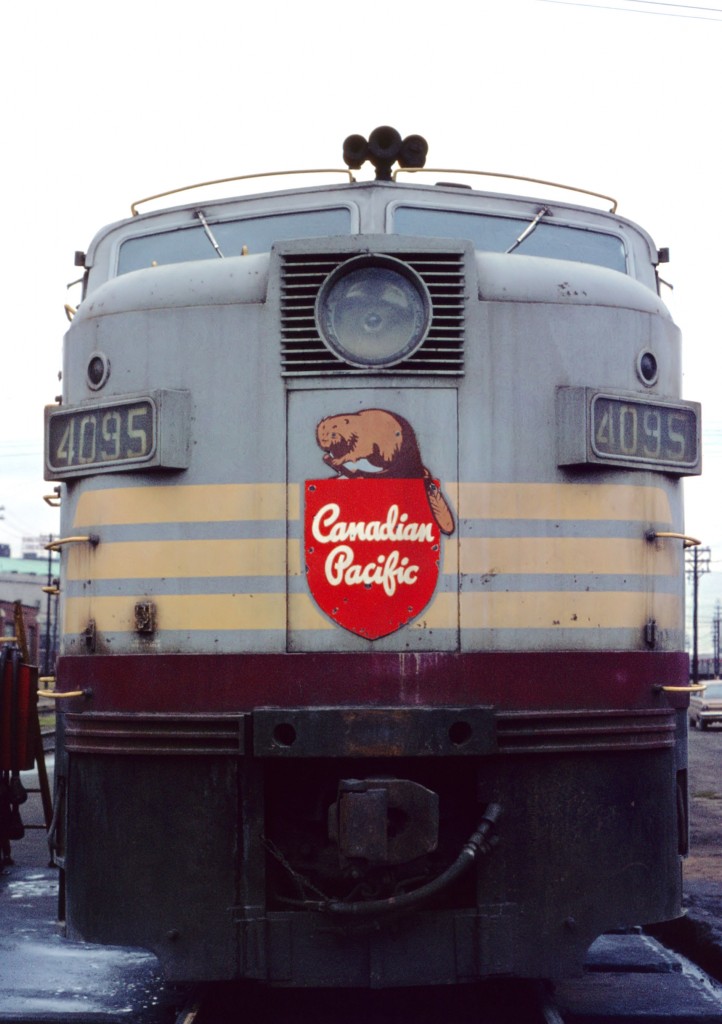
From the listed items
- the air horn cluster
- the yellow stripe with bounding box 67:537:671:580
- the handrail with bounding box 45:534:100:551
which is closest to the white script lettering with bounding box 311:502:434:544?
the yellow stripe with bounding box 67:537:671:580

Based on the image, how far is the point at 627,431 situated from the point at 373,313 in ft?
3.85

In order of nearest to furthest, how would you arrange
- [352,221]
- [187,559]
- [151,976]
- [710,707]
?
[187,559] → [352,221] → [151,976] → [710,707]

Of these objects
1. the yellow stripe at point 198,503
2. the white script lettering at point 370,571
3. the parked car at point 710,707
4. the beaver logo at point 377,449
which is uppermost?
the beaver logo at point 377,449

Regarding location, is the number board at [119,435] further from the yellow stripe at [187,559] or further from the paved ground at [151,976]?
the paved ground at [151,976]

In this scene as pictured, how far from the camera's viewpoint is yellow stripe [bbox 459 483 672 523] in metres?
5.56

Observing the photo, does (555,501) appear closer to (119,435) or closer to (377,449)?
(377,449)

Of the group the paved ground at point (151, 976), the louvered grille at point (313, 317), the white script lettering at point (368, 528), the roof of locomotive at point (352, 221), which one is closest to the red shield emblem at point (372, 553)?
the white script lettering at point (368, 528)

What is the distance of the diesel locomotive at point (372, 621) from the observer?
5297 millimetres

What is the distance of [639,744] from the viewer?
5.63 m

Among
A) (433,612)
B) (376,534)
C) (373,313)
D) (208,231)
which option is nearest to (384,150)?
(208,231)

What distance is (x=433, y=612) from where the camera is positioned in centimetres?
546

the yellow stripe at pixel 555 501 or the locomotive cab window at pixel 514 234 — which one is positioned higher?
the locomotive cab window at pixel 514 234

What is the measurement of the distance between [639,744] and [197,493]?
6.73ft

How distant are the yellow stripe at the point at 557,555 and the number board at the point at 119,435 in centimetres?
124
